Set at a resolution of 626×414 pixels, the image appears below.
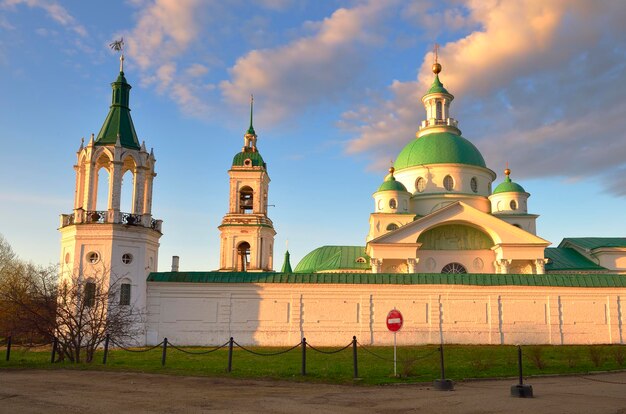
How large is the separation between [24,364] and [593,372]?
17.8 metres

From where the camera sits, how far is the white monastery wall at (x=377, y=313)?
30.7 meters

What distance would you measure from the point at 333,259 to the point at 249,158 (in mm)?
9844

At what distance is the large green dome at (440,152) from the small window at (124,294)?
25.6 metres

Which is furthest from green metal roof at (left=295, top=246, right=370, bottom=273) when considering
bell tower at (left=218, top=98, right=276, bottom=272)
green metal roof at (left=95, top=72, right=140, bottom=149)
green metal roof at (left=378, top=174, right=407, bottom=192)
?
green metal roof at (left=95, top=72, right=140, bottom=149)

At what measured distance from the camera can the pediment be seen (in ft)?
130

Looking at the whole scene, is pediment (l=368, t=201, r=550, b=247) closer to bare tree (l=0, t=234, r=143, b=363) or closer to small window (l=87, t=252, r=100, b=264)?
small window (l=87, t=252, r=100, b=264)

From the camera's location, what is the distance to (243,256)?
4641 centimetres

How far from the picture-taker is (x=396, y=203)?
45031mm

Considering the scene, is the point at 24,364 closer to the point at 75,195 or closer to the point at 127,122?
the point at 75,195

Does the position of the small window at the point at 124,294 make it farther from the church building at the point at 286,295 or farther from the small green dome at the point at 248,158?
the small green dome at the point at 248,158

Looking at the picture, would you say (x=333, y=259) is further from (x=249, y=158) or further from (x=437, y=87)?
(x=437, y=87)

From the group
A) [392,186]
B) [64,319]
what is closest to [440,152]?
[392,186]

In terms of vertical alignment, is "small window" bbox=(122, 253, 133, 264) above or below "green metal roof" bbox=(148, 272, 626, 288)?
above

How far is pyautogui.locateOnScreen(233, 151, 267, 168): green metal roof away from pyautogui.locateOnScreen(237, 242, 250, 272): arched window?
5966mm
